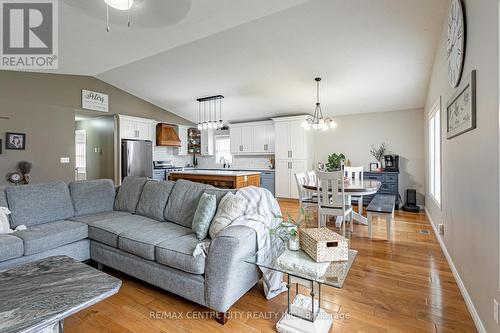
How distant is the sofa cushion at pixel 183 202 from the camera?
8.51ft

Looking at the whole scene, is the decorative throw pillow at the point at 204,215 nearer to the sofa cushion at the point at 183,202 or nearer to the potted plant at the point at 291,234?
the sofa cushion at the point at 183,202

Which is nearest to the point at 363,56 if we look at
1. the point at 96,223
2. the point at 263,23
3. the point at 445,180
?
the point at 263,23

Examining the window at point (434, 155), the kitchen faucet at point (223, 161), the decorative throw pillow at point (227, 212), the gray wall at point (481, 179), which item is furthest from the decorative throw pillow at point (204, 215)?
the kitchen faucet at point (223, 161)

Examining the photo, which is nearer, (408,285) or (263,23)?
(408,285)

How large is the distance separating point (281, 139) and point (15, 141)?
5.53 metres

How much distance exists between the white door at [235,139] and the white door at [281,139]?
49.9 inches

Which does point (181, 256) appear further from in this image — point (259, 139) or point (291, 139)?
point (259, 139)

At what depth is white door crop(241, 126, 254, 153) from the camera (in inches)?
287

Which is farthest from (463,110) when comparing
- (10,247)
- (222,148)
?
(222,148)

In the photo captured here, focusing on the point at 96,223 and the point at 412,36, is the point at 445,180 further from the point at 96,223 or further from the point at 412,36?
the point at 96,223

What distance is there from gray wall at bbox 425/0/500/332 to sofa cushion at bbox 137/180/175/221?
9.05 feet

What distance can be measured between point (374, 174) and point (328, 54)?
3.01 meters

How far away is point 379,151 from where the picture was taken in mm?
5906

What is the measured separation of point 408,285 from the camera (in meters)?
2.24
